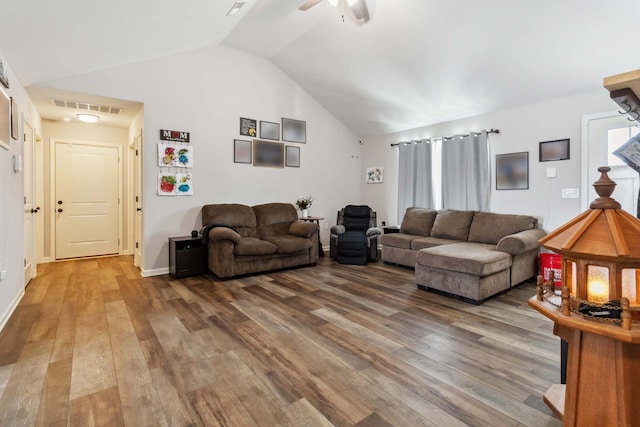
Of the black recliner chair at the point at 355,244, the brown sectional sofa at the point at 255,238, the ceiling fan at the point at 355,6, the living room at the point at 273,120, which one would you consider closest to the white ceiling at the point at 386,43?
the living room at the point at 273,120

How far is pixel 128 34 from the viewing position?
129 inches

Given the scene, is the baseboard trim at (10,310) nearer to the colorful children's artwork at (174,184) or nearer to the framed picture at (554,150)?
the colorful children's artwork at (174,184)

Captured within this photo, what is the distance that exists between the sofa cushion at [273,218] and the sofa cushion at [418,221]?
1.86 metres

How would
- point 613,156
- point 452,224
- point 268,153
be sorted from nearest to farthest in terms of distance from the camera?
1. point 613,156
2. point 452,224
3. point 268,153

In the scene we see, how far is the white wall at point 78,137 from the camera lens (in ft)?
17.5

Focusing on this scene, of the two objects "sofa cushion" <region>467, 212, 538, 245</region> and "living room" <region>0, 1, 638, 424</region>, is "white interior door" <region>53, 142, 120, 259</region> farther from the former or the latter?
"sofa cushion" <region>467, 212, 538, 245</region>

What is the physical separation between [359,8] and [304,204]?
3.21m

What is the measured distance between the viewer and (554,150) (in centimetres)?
409

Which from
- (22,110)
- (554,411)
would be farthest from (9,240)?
(554,411)

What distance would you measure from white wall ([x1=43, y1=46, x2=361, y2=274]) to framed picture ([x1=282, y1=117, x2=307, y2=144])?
0.12 m

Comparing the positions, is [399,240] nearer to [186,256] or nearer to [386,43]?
[386,43]

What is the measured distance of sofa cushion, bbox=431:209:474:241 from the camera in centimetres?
462

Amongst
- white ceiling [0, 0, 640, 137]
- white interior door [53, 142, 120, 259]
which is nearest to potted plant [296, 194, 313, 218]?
white ceiling [0, 0, 640, 137]

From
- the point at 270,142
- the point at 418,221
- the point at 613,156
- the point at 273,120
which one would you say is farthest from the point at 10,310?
the point at 613,156
